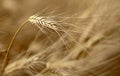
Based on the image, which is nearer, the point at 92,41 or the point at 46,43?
the point at 92,41

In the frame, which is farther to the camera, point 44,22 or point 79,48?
point 79,48

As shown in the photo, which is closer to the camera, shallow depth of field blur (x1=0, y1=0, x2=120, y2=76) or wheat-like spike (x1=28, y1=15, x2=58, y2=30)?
wheat-like spike (x1=28, y1=15, x2=58, y2=30)

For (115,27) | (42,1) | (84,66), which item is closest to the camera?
(84,66)

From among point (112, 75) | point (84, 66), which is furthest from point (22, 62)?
point (112, 75)

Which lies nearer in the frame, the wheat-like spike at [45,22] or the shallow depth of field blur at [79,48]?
the wheat-like spike at [45,22]

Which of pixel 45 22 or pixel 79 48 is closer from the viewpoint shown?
pixel 45 22

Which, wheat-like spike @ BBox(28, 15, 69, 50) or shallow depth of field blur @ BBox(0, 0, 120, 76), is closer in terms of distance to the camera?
wheat-like spike @ BBox(28, 15, 69, 50)

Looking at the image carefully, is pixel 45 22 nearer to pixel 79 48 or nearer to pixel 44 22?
pixel 44 22

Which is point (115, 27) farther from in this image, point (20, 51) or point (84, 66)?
point (20, 51)

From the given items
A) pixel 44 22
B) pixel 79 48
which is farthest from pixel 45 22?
pixel 79 48

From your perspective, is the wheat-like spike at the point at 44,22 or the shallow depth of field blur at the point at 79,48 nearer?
the wheat-like spike at the point at 44,22

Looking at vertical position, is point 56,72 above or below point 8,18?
below
